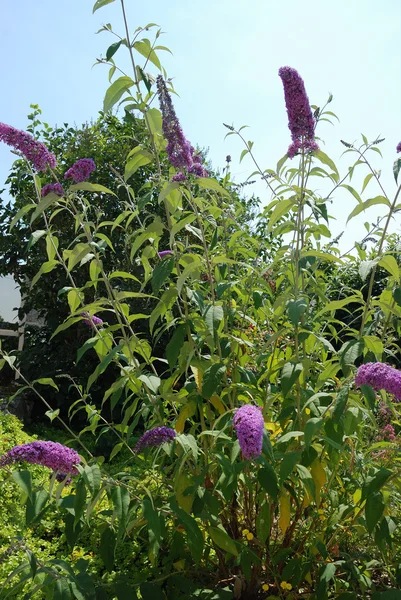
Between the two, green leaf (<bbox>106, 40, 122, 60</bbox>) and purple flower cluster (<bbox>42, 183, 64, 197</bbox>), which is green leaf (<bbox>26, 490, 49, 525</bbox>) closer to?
purple flower cluster (<bbox>42, 183, 64, 197</bbox>)

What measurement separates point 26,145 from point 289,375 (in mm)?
1201

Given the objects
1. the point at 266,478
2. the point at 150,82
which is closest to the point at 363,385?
the point at 266,478

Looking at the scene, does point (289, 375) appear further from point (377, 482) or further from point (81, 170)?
point (81, 170)

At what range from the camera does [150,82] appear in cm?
197

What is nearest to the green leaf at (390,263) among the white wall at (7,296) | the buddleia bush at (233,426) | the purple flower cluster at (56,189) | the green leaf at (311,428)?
the buddleia bush at (233,426)

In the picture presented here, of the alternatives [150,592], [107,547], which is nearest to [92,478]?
[107,547]

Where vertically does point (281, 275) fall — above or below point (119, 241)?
below

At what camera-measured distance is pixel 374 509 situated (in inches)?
68.3

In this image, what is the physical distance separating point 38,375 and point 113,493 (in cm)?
408

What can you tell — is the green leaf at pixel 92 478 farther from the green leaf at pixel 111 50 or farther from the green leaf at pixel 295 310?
the green leaf at pixel 111 50

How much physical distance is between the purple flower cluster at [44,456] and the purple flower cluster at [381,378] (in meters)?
0.81

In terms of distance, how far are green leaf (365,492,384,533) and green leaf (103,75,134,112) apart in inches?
57.3

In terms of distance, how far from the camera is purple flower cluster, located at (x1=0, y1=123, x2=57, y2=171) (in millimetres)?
2078

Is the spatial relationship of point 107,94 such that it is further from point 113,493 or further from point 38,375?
point 38,375
